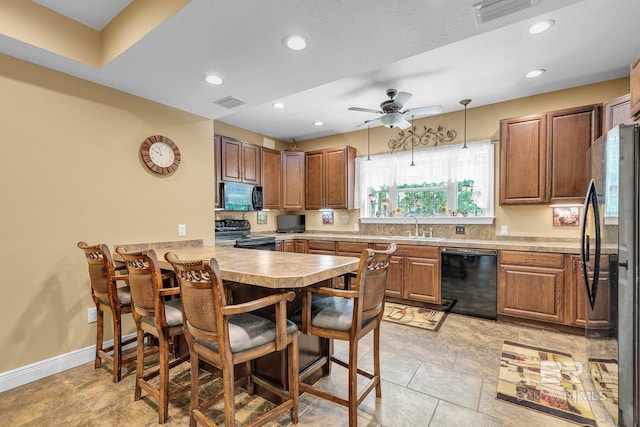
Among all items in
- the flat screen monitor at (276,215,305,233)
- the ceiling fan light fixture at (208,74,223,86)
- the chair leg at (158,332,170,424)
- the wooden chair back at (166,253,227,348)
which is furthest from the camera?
the flat screen monitor at (276,215,305,233)

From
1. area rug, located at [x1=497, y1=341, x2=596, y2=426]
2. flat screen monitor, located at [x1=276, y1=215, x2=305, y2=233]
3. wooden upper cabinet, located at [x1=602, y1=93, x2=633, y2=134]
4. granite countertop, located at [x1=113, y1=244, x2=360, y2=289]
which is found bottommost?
area rug, located at [x1=497, y1=341, x2=596, y2=426]

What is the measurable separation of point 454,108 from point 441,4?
2.67 m

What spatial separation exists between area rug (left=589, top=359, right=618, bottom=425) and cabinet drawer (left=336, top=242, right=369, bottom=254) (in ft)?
8.95

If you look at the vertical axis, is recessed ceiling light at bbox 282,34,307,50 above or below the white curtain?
above

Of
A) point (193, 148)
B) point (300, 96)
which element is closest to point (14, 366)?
point (193, 148)

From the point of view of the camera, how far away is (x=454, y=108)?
4.09 m

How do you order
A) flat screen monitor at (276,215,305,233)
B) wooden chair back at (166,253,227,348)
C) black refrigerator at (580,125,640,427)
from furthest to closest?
flat screen monitor at (276,215,305,233) < black refrigerator at (580,125,640,427) < wooden chair back at (166,253,227,348)

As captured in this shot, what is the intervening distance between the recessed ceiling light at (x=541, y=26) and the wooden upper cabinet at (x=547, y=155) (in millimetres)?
1355

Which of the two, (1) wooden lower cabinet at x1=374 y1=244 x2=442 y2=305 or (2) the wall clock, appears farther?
(1) wooden lower cabinet at x1=374 y1=244 x2=442 y2=305

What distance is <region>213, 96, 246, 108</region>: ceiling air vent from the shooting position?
3.10 metres

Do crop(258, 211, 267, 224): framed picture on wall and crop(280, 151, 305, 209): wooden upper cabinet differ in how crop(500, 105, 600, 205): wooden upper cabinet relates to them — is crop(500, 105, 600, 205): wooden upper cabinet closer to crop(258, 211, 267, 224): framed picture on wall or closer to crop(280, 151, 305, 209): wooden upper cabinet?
crop(280, 151, 305, 209): wooden upper cabinet

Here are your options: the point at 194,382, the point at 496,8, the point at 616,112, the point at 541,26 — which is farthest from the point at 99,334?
the point at 616,112

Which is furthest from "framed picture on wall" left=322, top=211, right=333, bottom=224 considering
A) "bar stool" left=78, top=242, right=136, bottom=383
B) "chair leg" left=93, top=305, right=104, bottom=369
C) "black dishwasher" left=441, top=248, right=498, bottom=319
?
"chair leg" left=93, top=305, right=104, bottom=369

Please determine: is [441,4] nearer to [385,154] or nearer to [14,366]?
[385,154]
